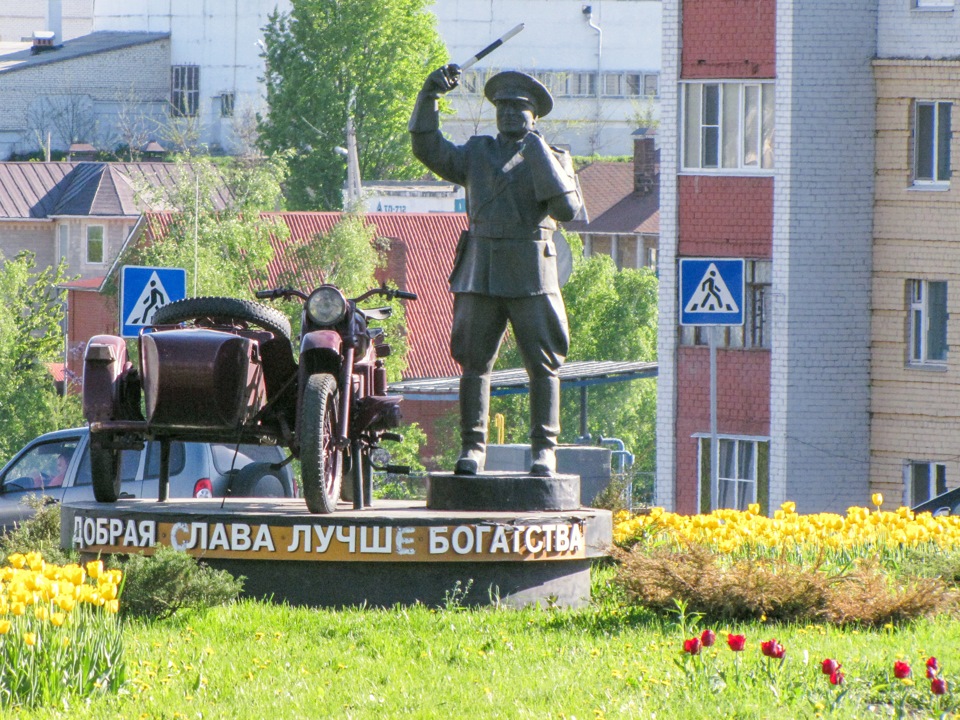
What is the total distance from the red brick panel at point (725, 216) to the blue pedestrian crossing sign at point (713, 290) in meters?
14.7

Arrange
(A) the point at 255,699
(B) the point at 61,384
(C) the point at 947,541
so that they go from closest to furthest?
1. (A) the point at 255,699
2. (C) the point at 947,541
3. (B) the point at 61,384

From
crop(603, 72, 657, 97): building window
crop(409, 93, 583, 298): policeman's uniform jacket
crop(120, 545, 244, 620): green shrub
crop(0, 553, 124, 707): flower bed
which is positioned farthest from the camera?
crop(603, 72, 657, 97): building window

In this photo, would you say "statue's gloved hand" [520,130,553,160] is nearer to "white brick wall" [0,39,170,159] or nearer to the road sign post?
the road sign post

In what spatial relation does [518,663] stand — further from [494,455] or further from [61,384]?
[61,384]

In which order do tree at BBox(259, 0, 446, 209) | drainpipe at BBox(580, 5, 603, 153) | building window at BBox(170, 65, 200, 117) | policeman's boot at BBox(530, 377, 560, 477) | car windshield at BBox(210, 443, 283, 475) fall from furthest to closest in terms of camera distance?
building window at BBox(170, 65, 200, 117) < drainpipe at BBox(580, 5, 603, 153) < tree at BBox(259, 0, 446, 209) < car windshield at BBox(210, 443, 283, 475) < policeman's boot at BBox(530, 377, 560, 477)

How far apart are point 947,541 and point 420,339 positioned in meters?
48.4

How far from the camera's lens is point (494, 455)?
74.4ft

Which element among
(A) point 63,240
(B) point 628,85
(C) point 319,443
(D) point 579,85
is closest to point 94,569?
(C) point 319,443

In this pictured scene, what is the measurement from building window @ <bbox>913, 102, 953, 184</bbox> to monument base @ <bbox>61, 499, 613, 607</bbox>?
72.7 ft

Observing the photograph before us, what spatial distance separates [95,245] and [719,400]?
48.6 metres

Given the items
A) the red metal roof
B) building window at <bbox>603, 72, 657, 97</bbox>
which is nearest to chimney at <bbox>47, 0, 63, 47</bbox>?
building window at <bbox>603, 72, 657, 97</bbox>

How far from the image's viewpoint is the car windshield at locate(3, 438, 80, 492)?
17.7 m

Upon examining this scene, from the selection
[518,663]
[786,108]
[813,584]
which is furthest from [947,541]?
[786,108]

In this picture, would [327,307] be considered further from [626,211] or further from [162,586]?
[626,211]
